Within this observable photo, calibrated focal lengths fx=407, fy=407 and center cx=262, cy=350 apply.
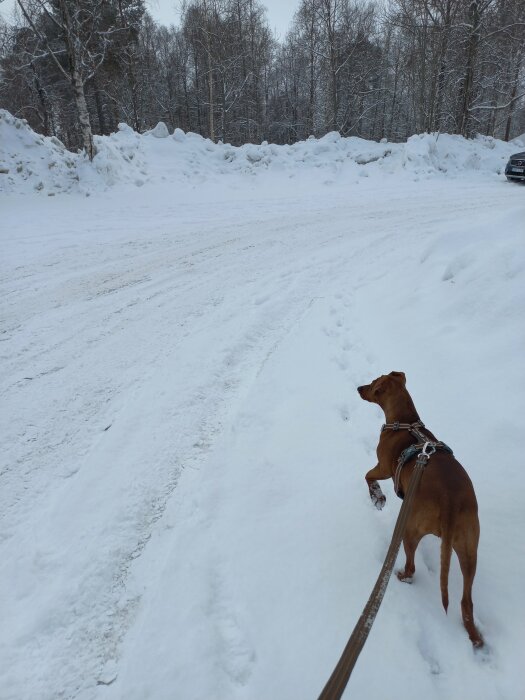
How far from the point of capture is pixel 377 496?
108 inches

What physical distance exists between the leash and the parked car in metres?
17.5

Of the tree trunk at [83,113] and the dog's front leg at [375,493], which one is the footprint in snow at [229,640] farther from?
the tree trunk at [83,113]

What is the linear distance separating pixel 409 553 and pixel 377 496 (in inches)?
21.6

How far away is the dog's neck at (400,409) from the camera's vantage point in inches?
105

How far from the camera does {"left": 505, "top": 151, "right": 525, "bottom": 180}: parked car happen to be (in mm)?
15391

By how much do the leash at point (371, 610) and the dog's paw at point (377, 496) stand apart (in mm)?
637

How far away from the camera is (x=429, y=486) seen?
199 centimetres

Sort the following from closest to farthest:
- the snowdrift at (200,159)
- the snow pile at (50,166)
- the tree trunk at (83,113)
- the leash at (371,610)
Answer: the leash at (371,610) → the snow pile at (50,166) → the tree trunk at (83,113) → the snowdrift at (200,159)

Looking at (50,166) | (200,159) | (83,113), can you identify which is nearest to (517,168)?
(200,159)

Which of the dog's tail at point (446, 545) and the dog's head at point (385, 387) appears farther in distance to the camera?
the dog's head at point (385, 387)

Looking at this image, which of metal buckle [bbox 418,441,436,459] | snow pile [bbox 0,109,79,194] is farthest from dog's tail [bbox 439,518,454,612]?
snow pile [bbox 0,109,79,194]

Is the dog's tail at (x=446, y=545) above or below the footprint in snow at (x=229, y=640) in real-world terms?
above

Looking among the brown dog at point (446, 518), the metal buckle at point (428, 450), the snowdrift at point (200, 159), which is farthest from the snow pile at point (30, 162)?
the brown dog at point (446, 518)

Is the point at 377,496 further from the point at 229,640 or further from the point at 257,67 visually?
the point at 257,67
